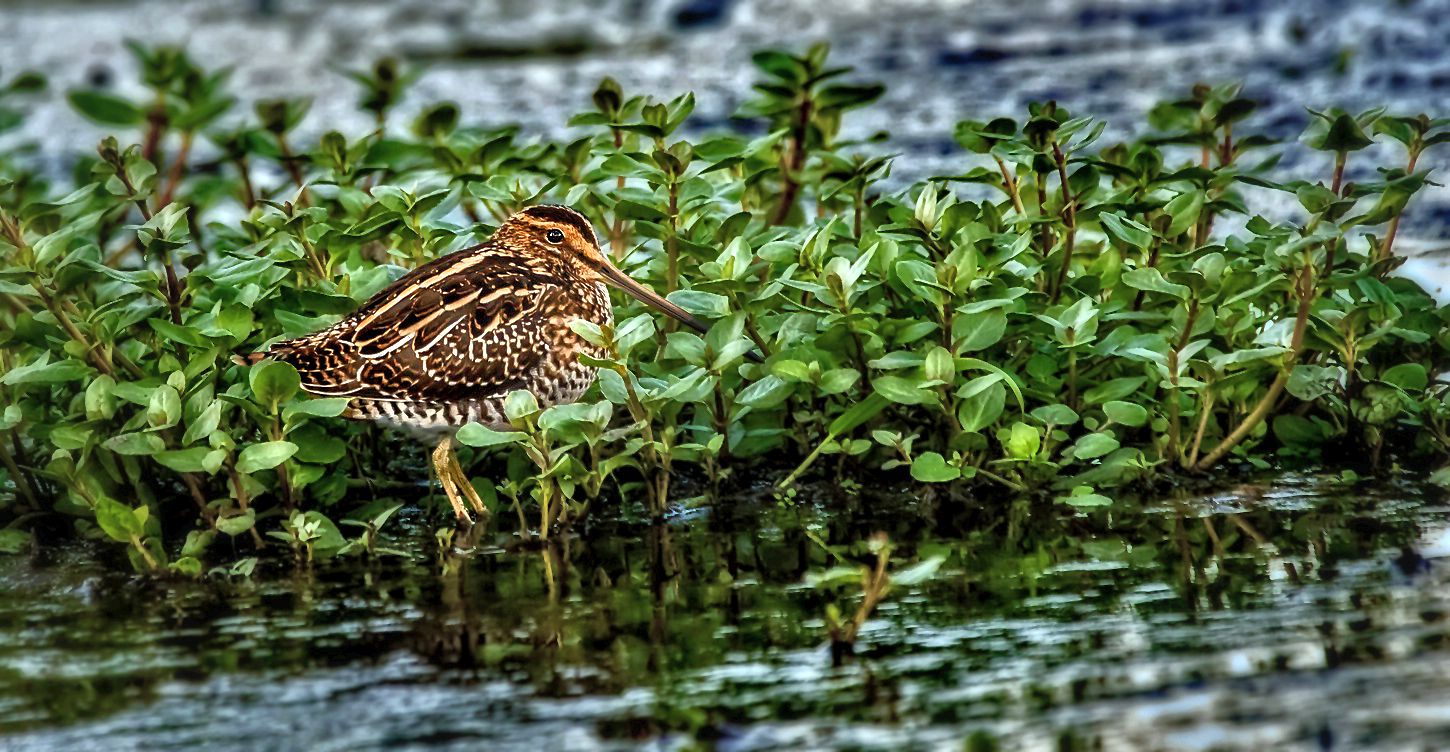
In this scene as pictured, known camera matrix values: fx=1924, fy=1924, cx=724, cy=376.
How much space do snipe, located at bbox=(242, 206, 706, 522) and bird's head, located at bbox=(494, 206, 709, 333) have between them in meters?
A: 0.11

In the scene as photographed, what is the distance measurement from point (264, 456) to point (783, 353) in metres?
1.38

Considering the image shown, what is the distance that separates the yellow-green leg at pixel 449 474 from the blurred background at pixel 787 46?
15.7ft

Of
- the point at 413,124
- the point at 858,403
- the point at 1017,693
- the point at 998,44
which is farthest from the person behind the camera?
the point at 998,44

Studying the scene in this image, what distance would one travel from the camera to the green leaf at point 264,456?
4750mm

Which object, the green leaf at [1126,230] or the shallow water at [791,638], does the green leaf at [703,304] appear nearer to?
the shallow water at [791,638]

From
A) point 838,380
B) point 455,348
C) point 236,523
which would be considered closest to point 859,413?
point 838,380

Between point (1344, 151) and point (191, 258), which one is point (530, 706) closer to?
point (191, 258)

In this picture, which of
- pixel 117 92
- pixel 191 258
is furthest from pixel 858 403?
pixel 117 92

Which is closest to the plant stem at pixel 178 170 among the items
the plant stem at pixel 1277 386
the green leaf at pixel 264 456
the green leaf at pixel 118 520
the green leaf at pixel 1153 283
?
the green leaf at pixel 264 456

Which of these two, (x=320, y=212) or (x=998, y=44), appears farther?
(x=998, y=44)

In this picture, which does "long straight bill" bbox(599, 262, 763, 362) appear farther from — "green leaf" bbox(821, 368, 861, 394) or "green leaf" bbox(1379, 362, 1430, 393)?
"green leaf" bbox(1379, 362, 1430, 393)

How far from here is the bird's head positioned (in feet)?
18.7

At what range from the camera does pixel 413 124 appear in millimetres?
6605

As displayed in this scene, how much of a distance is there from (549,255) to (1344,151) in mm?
2274
